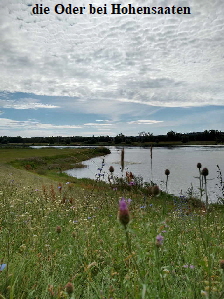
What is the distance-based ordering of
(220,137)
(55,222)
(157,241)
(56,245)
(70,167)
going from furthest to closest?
(220,137)
(70,167)
(55,222)
(56,245)
(157,241)

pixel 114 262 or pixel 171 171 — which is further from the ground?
pixel 114 262

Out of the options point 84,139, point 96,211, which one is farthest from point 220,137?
point 96,211

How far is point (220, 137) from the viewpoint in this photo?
356 feet

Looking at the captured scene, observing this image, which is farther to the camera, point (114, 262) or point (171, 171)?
point (171, 171)

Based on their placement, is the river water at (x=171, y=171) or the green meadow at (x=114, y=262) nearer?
the green meadow at (x=114, y=262)

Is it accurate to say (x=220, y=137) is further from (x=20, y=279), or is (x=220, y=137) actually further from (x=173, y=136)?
(x=20, y=279)

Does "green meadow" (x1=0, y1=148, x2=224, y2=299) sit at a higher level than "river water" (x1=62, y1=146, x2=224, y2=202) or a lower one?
higher

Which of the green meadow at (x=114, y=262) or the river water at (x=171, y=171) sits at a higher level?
the green meadow at (x=114, y=262)

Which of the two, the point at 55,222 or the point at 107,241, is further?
the point at 55,222

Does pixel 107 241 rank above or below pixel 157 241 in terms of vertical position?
below

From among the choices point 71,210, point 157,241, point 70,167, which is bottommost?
point 70,167

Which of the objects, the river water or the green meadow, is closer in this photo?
the green meadow

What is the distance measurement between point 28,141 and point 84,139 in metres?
33.7

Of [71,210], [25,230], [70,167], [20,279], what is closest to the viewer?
[20,279]
